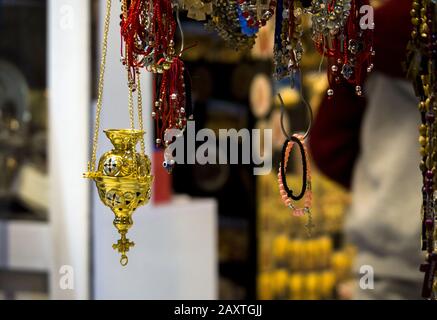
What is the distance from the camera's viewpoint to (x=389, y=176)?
2.17 metres

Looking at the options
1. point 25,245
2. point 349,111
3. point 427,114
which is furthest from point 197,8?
point 25,245

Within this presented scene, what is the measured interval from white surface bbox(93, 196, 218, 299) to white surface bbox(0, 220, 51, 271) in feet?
0.88

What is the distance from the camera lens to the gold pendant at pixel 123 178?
4.85ft

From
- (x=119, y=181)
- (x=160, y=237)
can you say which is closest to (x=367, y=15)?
(x=119, y=181)

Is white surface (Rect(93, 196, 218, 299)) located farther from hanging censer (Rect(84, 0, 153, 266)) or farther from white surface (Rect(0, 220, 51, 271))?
hanging censer (Rect(84, 0, 153, 266))

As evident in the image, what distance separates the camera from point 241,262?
3.57 m

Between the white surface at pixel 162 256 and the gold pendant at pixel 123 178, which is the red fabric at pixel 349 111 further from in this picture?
the gold pendant at pixel 123 178

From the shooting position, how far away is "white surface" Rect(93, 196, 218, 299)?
211 cm

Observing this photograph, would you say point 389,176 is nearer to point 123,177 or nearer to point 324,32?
point 324,32

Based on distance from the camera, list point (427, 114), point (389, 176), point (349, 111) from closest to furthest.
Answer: point (427, 114) → point (389, 176) → point (349, 111)

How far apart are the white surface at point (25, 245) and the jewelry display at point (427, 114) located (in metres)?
1.15

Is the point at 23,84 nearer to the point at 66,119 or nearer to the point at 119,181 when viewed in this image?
the point at 66,119

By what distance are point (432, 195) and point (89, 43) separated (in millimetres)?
848

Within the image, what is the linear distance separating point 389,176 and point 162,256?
2.09 feet
